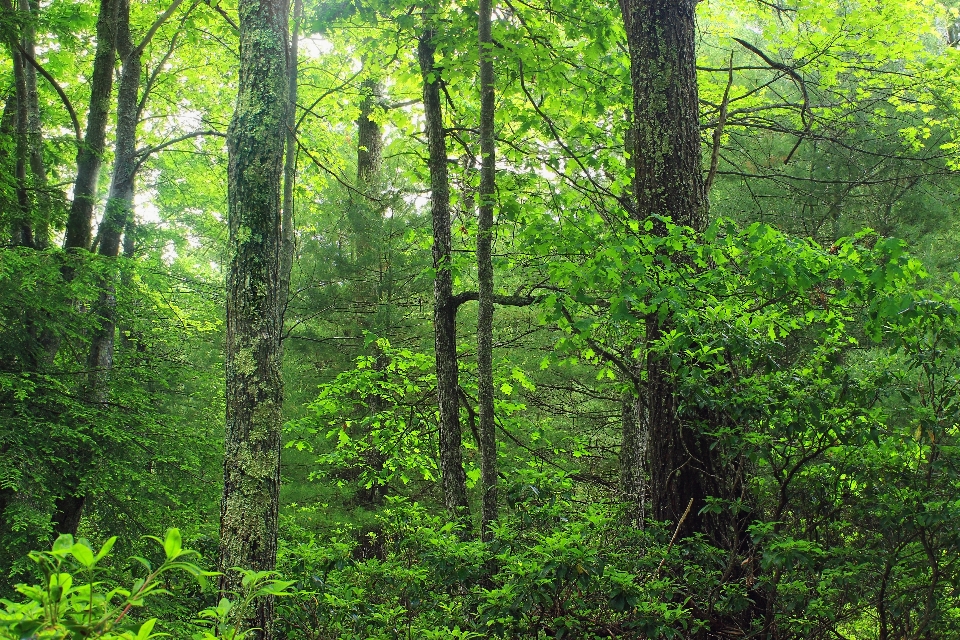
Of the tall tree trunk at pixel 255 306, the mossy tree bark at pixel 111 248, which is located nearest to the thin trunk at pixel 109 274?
the mossy tree bark at pixel 111 248

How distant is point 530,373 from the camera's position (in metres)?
9.34

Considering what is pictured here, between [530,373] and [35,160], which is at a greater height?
[35,160]

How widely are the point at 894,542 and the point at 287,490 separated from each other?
831cm

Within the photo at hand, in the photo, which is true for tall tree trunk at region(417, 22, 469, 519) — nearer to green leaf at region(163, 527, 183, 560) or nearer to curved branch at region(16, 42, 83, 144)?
curved branch at region(16, 42, 83, 144)

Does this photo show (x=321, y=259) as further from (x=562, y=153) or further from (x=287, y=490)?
(x=562, y=153)

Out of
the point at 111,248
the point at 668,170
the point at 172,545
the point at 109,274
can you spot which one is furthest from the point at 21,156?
the point at 172,545

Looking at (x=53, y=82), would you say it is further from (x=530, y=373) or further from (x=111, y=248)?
(x=530, y=373)

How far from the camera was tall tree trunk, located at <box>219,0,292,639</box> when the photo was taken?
3.33 m

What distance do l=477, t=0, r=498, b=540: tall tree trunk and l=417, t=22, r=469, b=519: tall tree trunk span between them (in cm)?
60

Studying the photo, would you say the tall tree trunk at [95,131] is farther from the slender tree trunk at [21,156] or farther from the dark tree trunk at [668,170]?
the dark tree trunk at [668,170]

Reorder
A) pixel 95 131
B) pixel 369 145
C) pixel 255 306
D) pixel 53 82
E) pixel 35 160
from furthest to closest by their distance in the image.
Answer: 1. pixel 369 145
2. pixel 95 131
3. pixel 35 160
4. pixel 53 82
5. pixel 255 306

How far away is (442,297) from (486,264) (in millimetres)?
A: 883

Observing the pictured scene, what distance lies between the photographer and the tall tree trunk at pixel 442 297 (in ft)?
19.1

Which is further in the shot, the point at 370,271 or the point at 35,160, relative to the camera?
the point at 370,271
